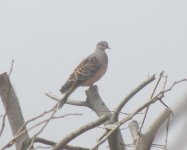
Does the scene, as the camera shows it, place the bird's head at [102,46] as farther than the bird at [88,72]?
Yes

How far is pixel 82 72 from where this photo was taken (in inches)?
265

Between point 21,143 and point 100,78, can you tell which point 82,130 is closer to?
point 21,143

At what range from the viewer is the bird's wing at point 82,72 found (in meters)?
6.54

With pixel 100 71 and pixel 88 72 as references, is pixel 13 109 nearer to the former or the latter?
pixel 88 72

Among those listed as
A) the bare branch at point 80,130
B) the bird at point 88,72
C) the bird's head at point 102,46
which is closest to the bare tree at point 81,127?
the bare branch at point 80,130

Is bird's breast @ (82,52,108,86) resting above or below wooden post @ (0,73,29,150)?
below

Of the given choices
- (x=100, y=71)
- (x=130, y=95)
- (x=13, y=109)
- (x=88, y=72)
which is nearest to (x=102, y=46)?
(x=100, y=71)

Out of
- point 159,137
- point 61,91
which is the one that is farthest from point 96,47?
point 159,137

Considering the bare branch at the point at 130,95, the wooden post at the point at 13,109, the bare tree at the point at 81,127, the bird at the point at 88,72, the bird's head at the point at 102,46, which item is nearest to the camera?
the bare tree at the point at 81,127

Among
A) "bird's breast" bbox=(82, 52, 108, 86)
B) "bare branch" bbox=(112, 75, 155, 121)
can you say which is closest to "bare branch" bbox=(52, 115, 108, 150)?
"bare branch" bbox=(112, 75, 155, 121)

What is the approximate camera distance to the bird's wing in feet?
21.4

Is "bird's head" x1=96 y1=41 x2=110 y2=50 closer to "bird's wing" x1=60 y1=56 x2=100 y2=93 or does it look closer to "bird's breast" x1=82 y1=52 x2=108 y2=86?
"bird's breast" x1=82 y1=52 x2=108 y2=86

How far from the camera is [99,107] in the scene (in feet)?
13.4

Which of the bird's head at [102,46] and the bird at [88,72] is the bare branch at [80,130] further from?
the bird's head at [102,46]
